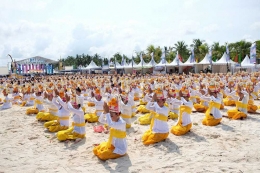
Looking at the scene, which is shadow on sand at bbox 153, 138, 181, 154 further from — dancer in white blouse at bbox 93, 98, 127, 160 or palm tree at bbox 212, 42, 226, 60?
palm tree at bbox 212, 42, 226, 60

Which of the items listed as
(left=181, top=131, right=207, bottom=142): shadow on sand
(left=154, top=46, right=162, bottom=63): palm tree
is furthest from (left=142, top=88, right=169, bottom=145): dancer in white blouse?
(left=154, top=46, right=162, bottom=63): palm tree

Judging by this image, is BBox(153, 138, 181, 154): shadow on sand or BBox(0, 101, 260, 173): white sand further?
BBox(153, 138, 181, 154): shadow on sand

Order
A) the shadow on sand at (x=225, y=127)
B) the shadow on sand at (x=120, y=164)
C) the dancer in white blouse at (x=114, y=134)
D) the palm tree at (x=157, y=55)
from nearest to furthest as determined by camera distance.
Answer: the shadow on sand at (x=120, y=164) < the dancer in white blouse at (x=114, y=134) < the shadow on sand at (x=225, y=127) < the palm tree at (x=157, y=55)

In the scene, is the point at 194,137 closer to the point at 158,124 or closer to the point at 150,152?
the point at 158,124

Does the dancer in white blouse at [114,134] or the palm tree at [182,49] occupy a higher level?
the palm tree at [182,49]

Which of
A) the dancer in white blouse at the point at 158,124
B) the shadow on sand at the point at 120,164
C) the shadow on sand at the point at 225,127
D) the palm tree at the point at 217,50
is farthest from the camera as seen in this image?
the palm tree at the point at 217,50

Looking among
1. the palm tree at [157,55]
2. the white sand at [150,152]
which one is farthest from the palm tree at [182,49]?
the white sand at [150,152]

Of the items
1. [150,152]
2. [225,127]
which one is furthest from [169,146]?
[225,127]

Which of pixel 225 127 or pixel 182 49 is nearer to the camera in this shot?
pixel 225 127

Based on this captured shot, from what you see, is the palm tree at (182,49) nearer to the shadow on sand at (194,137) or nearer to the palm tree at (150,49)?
the palm tree at (150,49)

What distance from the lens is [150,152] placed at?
638 centimetres

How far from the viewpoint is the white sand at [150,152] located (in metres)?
5.50

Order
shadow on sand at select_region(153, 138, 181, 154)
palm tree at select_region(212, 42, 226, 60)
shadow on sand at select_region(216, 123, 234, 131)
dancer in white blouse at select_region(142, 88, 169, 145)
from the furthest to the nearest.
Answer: palm tree at select_region(212, 42, 226, 60) → shadow on sand at select_region(216, 123, 234, 131) → dancer in white blouse at select_region(142, 88, 169, 145) → shadow on sand at select_region(153, 138, 181, 154)

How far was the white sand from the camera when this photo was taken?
5.50 meters
